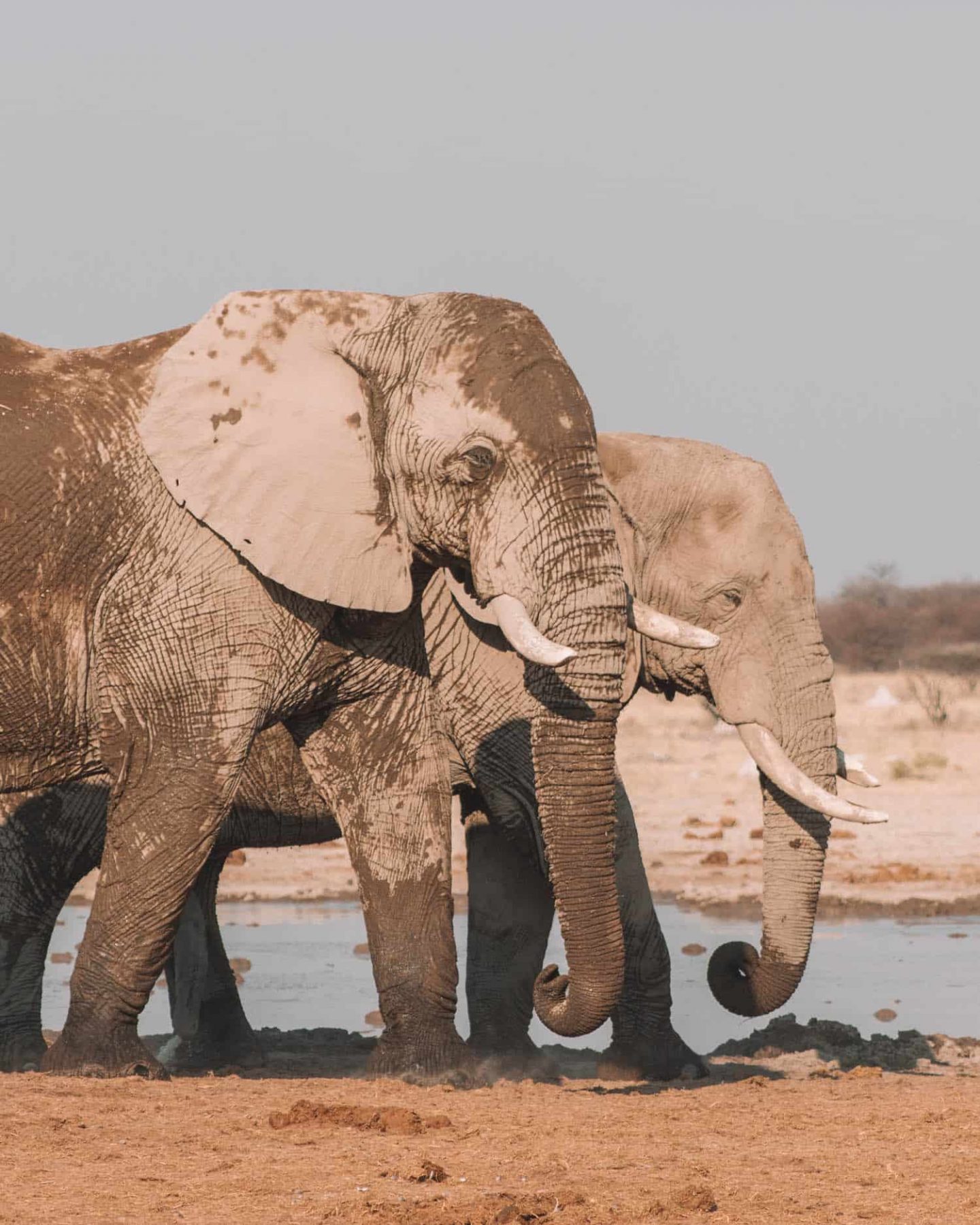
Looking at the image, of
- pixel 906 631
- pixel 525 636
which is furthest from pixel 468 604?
pixel 906 631

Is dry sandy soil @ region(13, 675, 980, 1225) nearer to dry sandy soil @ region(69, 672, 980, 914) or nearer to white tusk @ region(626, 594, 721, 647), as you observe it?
white tusk @ region(626, 594, 721, 647)

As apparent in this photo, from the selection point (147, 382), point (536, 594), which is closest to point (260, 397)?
point (147, 382)

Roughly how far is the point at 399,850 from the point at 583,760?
118 cm

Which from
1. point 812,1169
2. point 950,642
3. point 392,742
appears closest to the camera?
point 812,1169

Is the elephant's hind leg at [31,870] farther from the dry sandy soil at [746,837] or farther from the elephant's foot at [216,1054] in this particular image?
the dry sandy soil at [746,837]

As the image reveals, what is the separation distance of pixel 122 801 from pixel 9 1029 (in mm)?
2141

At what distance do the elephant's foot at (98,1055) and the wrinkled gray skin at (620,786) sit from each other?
5.61ft

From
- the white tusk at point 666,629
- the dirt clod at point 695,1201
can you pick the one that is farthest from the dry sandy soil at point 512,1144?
the white tusk at point 666,629

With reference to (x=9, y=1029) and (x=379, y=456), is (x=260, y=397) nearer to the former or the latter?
(x=379, y=456)

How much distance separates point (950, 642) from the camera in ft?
205

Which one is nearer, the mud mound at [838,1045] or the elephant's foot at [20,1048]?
the elephant's foot at [20,1048]

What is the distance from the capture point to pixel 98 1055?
7.68 m

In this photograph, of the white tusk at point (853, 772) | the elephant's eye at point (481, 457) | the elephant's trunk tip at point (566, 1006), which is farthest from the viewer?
the white tusk at point (853, 772)

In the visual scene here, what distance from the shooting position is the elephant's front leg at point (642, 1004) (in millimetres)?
9180
